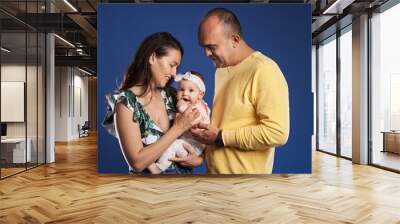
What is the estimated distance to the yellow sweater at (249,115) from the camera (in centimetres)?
659

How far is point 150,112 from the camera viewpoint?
269 inches

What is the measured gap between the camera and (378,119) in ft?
29.1

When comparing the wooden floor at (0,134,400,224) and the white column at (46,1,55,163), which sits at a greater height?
the white column at (46,1,55,163)

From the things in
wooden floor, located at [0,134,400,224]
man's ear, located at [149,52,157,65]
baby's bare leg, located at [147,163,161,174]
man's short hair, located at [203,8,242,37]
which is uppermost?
man's short hair, located at [203,8,242,37]

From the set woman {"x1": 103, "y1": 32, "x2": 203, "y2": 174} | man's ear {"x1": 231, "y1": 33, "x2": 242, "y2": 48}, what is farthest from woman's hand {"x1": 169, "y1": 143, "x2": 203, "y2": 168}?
man's ear {"x1": 231, "y1": 33, "x2": 242, "y2": 48}

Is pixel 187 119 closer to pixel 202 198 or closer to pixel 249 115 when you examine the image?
pixel 249 115

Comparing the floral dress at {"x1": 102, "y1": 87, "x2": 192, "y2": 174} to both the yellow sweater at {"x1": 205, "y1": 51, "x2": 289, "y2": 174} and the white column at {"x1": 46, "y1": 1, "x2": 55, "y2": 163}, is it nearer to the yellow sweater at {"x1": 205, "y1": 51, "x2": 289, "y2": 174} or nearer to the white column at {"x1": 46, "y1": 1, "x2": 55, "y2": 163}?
the yellow sweater at {"x1": 205, "y1": 51, "x2": 289, "y2": 174}

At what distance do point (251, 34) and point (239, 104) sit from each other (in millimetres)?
1277

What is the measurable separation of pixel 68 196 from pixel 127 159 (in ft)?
5.04

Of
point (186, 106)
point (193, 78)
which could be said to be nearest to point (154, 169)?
point (186, 106)

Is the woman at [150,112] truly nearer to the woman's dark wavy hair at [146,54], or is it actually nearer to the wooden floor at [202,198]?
the woman's dark wavy hair at [146,54]

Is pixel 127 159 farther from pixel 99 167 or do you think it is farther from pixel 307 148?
pixel 307 148

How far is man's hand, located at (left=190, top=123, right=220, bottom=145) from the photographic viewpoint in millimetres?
6797

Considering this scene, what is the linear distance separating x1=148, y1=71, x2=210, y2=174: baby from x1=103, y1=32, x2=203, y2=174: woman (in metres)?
0.08
